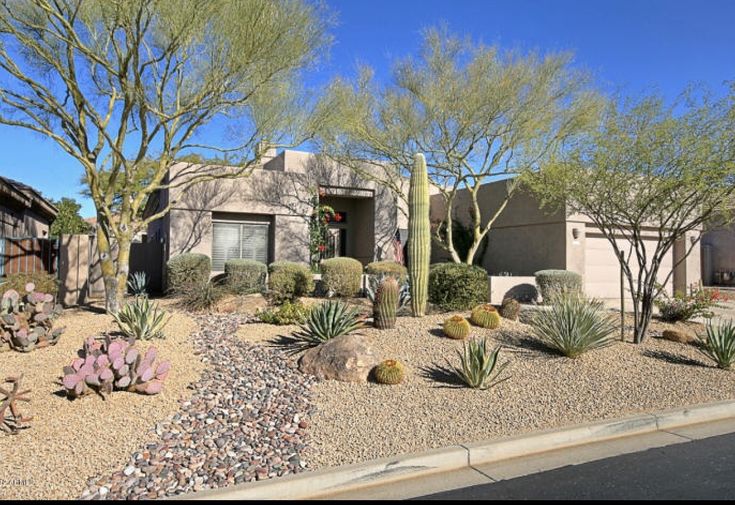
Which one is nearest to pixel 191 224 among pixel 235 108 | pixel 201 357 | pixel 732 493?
pixel 235 108

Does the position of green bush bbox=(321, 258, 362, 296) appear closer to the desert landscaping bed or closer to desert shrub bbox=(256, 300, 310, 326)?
desert shrub bbox=(256, 300, 310, 326)

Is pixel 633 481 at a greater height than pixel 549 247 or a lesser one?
lesser

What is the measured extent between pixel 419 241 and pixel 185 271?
7254 mm

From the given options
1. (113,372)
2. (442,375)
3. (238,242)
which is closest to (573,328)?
(442,375)

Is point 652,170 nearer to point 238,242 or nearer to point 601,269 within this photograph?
point 601,269

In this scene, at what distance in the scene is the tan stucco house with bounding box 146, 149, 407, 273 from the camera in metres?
16.5

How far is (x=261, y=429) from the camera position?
5680 millimetres

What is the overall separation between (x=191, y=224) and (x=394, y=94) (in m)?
7.59

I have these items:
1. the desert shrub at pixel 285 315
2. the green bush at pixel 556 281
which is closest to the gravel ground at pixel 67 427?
the desert shrub at pixel 285 315

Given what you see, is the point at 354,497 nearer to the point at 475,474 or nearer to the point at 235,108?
the point at 475,474

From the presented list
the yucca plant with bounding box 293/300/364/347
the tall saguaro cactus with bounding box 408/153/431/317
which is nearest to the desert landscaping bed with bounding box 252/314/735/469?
the yucca plant with bounding box 293/300/364/347

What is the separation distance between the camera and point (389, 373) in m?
7.00

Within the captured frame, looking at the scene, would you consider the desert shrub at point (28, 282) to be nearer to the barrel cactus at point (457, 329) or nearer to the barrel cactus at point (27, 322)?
the barrel cactus at point (27, 322)

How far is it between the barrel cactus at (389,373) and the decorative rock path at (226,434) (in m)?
0.91
